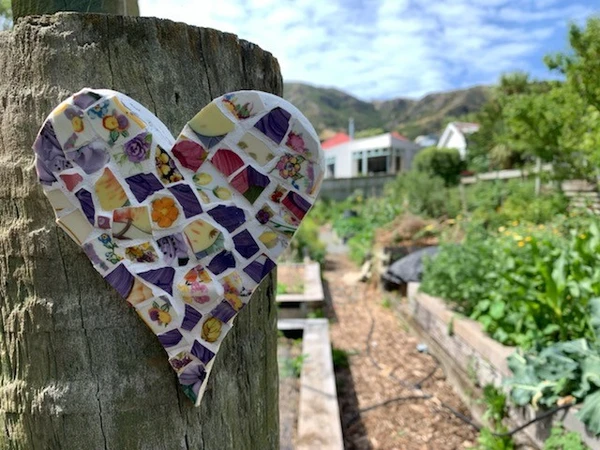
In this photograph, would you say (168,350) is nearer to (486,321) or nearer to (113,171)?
(113,171)

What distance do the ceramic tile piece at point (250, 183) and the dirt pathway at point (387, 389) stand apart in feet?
9.63

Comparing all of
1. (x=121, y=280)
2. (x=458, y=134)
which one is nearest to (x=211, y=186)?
(x=121, y=280)

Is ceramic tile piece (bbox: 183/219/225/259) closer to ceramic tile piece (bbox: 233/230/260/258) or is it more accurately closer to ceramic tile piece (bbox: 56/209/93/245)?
ceramic tile piece (bbox: 233/230/260/258)

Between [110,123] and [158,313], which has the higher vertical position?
[110,123]

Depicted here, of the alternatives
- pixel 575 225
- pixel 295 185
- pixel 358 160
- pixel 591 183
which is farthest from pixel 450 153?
pixel 295 185

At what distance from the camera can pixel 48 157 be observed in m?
0.71

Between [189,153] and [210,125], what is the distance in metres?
0.06

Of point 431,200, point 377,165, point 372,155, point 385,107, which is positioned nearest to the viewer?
point 431,200

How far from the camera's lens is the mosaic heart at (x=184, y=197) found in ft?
2.36

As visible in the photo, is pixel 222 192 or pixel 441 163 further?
pixel 441 163

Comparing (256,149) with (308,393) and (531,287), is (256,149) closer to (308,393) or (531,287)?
(308,393)

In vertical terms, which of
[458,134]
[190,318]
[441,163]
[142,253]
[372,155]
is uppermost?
[458,134]

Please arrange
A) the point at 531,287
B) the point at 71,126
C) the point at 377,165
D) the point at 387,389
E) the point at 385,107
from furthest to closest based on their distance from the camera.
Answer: the point at 385,107 < the point at 377,165 < the point at 387,389 < the point at 531,287 < the point at 71,126

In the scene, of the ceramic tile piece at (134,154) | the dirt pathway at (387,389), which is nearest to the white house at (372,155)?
the dirt pathway at (387,389)
